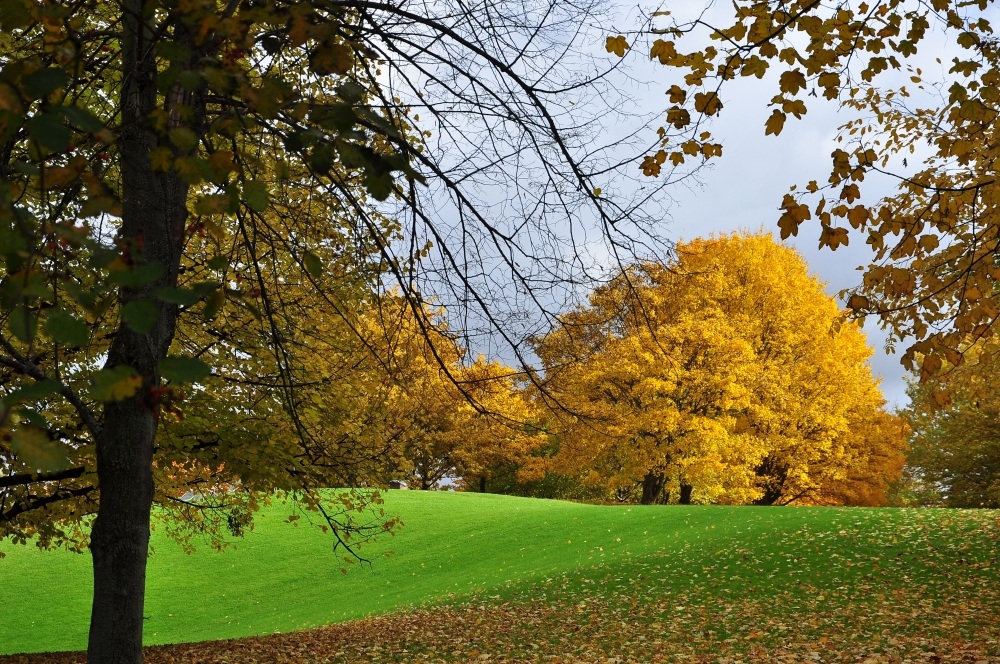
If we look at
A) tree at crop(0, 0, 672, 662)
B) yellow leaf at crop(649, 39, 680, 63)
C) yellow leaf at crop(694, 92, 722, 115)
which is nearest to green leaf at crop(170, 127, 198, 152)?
tree at crop(0, 0, 672, 662)

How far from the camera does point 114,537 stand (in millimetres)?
4621

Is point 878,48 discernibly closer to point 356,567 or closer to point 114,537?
point 114,537

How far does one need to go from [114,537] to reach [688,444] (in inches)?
713

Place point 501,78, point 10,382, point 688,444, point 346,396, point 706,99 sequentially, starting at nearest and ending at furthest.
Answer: point 501,78 < point 706,99 < point 10,382 < point 346,396 < point 688,444

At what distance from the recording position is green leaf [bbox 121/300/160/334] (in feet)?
5.44

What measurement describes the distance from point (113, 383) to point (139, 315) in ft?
0.55

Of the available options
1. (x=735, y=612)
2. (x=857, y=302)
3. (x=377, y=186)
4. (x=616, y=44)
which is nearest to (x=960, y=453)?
(x=735, y=612)

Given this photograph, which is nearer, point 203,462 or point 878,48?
point 878,48

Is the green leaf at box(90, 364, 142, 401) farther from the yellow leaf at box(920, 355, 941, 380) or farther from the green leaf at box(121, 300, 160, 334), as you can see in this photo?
the yellow leaf at box(920, 355, 941, 380)

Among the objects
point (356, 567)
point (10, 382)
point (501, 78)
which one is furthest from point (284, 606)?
point (501, 78)

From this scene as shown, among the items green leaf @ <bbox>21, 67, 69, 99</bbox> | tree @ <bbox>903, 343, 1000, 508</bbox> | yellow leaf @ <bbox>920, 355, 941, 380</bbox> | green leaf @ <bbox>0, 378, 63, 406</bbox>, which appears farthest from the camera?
tree @ <bbox>903, 343, 1000, 508</bbox>

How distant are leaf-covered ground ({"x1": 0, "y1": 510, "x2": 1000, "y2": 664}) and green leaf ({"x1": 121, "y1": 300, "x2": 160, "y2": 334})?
326 inches

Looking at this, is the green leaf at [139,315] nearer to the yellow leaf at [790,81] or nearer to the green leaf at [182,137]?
the green leaf at [182,137]

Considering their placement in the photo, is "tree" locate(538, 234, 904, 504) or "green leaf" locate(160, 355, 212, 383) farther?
"tree" locate(538, 234, 904, 504)
